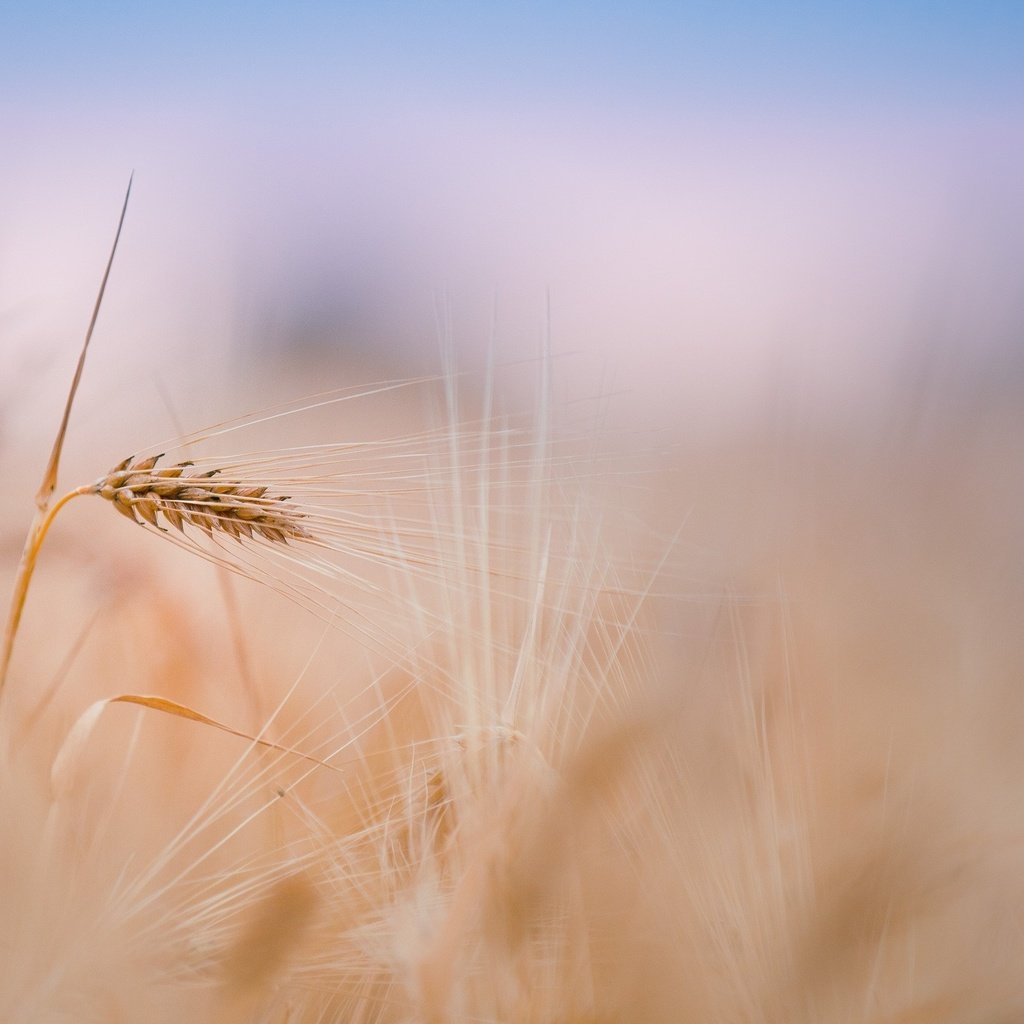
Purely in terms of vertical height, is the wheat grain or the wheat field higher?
the wheat grain

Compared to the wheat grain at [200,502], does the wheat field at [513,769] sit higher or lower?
lower

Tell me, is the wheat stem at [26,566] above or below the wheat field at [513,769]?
above

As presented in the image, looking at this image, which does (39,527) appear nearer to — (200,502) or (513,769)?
(200,502)

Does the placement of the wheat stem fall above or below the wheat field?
above

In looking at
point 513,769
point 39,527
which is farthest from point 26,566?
point 513,769

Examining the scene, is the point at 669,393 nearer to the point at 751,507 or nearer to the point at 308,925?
the point at 751,507

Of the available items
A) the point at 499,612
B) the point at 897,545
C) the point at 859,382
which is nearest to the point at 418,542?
the point at 499,612

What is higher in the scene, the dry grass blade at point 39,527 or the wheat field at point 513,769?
the dry grass blade at point 39,527
